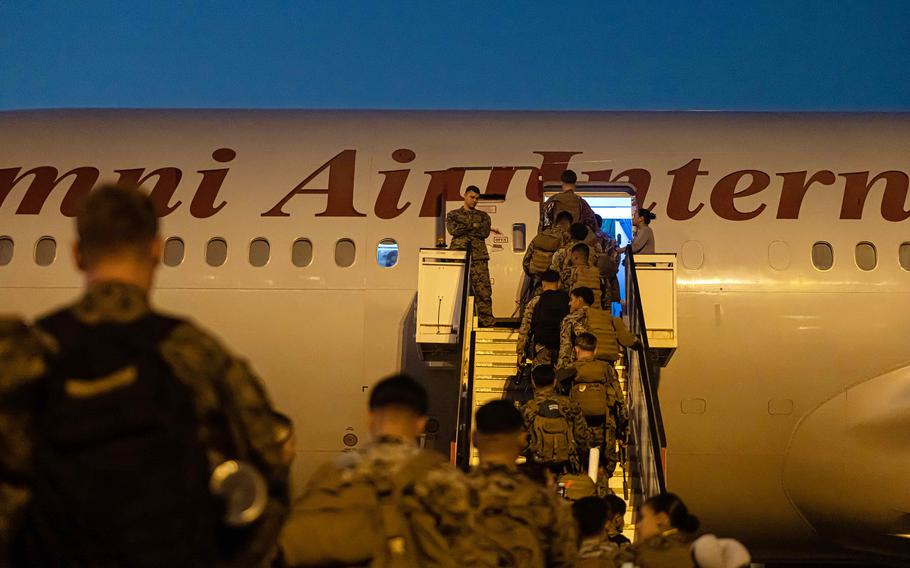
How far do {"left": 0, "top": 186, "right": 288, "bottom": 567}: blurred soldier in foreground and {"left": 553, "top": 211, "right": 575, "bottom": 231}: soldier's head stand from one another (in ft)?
29.5

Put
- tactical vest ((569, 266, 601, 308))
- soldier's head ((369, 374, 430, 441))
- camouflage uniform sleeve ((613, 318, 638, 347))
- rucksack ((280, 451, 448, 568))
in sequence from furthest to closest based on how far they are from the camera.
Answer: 1. tactical vest ((569, 266, 601, 308))
2. camouflage uniform sleeve ((613, 318, 638, 347))
3. soldier's head ((369, 374, 430, 441))
4. rucksack ((280, 451, 448, 568))

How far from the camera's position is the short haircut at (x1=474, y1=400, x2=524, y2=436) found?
4598mm

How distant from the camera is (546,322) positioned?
10.5 meters

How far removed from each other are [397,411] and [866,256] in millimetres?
10261

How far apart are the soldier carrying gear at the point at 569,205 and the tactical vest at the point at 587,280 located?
1405 millimetres

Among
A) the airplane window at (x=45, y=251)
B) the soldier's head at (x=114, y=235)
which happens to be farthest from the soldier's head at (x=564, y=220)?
the soldier's head at (x=114, y=235)

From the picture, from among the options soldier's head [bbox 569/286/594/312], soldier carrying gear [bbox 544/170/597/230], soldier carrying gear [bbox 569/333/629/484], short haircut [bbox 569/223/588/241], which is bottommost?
soldier carrying gear [bbox 569/333/629/484]

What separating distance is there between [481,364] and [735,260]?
331 centimetres

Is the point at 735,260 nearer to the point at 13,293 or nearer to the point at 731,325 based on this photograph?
the point at 731,325

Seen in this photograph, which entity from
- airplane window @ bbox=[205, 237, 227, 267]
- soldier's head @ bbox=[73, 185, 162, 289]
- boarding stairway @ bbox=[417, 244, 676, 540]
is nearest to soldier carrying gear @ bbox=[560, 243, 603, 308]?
boarding stairway @ bbox=[417, 244, 676, 540]

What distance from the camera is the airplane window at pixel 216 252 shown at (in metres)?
12.9

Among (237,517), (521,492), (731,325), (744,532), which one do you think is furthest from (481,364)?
A: (237,517)

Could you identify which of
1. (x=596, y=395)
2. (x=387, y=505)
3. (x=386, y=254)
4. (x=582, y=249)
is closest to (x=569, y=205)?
(x=582, y=249)

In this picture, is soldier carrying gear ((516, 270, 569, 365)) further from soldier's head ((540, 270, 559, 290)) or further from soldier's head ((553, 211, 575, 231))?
soldier's head ((553, 211, 575, 231))
